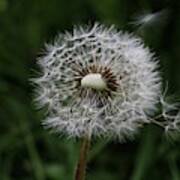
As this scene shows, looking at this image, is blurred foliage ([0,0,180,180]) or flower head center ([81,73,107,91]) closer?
flower head center ([81,73,107,91])

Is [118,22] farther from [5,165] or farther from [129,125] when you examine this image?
[129,125]

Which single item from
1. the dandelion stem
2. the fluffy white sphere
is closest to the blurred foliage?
the fluffy white sphere

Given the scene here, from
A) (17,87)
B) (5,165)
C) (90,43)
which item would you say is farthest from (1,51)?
(90,43)

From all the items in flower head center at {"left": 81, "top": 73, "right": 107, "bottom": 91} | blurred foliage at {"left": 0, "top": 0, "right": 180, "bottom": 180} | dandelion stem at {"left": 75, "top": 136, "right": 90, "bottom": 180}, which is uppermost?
blurred foliage at {"left": 0, "top": 0, "right": 180, "bottom": 180}

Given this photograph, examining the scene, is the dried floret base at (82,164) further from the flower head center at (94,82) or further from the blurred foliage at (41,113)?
the blurred foliage at (41,113)

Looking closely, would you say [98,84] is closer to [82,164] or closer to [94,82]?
[94,82]

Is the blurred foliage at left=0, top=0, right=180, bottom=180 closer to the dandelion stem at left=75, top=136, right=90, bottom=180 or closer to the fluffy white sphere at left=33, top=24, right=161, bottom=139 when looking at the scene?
the fluffy white sphere at left=33, top=24, right=161, bottom=139

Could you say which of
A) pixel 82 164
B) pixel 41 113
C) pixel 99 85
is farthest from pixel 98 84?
pixel 41 113
